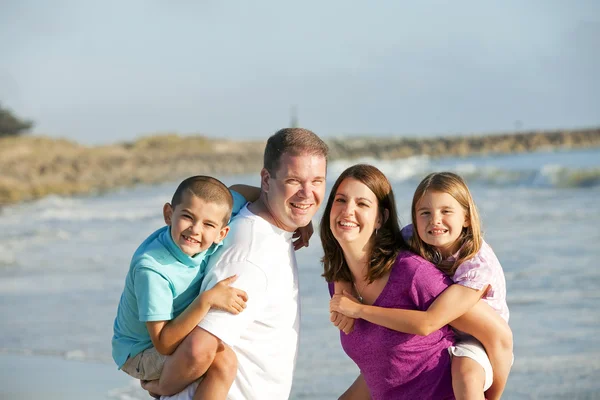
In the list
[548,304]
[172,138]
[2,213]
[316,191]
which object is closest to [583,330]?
[548,304]

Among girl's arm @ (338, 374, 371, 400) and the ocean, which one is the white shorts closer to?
girl's arm @ (338, 374, 371, 400)

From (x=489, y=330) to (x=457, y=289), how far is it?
0.23 meters

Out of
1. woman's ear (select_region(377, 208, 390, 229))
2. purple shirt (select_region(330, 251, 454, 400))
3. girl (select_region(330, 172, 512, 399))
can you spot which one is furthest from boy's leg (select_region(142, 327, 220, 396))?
woman's ear (select_region(377, 208, 390, 229))

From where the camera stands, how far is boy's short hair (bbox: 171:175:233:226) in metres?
3.29

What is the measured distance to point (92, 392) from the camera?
6184 millimetres

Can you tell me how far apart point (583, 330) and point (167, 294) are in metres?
5.72

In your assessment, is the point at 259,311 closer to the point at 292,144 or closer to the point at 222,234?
the point at 222,234

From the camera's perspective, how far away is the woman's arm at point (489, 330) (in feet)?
11.1

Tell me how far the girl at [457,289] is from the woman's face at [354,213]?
0.20 metres

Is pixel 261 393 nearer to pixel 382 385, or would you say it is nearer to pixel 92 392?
pixel 382 385

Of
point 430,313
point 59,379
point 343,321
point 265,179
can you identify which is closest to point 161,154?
point 59,379

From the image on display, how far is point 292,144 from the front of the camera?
11.4 feet

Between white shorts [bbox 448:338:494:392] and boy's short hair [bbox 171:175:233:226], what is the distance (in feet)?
3.56

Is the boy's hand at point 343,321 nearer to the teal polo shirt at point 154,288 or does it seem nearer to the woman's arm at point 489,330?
the woman's arm at point 489,330
